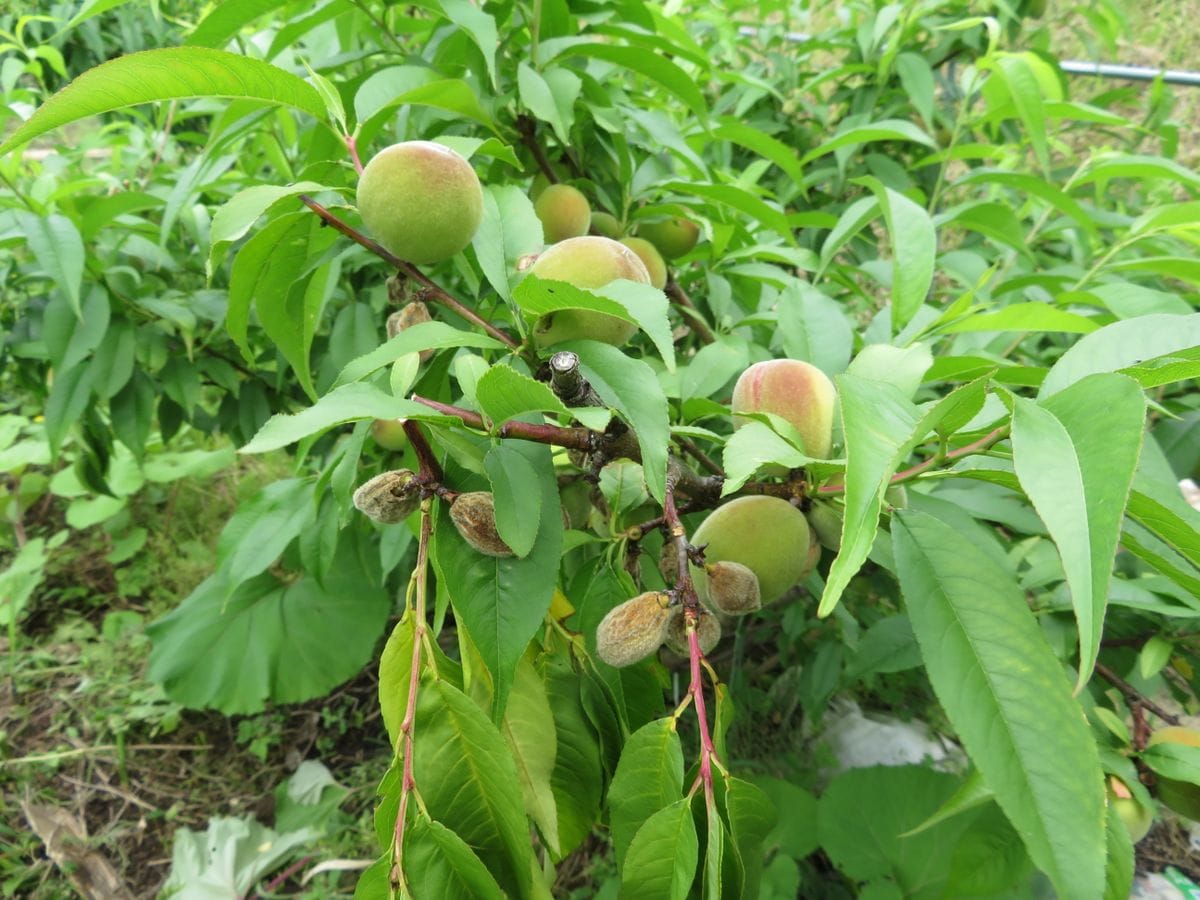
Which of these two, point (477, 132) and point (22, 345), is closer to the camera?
point (477, 132)

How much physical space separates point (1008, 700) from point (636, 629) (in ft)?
0.82

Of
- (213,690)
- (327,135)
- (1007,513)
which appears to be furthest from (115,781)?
(1007,513)

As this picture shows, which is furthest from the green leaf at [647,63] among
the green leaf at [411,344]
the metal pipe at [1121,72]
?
the metal pipe at [1121,72]

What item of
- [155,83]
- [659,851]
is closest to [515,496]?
[659,851]

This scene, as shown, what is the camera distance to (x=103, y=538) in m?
2.76

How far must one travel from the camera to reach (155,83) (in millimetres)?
560

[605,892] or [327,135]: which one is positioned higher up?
[327,135]

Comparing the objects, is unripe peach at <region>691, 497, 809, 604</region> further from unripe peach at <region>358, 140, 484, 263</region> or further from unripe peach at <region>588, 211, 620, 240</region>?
unripe peach at <region>588, 211, 620, 240</region>

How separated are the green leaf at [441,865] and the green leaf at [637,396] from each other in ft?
0.89

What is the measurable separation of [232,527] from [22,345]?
56 centimetres

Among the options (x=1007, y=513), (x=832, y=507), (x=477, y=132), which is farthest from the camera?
(x=477, y=132)

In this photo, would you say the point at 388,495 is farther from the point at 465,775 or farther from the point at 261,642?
the point at 261,642

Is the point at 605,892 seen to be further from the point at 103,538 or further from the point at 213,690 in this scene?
the point at 103,538

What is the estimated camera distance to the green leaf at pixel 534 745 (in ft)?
1.97
